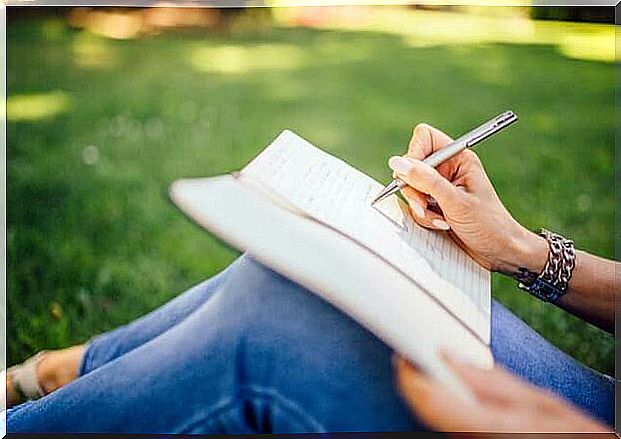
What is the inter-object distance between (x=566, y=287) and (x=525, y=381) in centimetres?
19

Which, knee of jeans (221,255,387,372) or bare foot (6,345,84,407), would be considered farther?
bare foot (6,345,84,407)

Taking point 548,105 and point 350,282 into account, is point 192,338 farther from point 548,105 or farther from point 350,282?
point 548,105

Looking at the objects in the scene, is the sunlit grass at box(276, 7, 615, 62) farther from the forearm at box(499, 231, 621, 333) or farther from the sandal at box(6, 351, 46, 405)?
the sandal at box(6, 351, 46, 405)

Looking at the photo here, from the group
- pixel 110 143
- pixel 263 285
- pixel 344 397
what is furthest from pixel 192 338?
pixel 110 143

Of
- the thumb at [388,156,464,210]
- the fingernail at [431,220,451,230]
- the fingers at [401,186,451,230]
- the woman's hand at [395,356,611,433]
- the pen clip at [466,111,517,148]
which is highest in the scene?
the pen clip at [466,111,517,148]

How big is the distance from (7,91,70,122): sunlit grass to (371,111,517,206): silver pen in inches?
20.9

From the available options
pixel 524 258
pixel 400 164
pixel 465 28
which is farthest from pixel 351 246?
pixel 465 28

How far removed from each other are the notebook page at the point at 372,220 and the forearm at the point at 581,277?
6cm

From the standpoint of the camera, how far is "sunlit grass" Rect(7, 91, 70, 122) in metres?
1.62

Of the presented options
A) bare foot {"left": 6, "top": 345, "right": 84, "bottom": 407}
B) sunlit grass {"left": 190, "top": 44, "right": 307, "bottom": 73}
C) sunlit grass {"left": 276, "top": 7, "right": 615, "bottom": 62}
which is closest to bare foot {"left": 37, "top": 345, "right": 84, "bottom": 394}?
bare foot {"left": 6, "top": 345, "right": 84, "bottom": 407}

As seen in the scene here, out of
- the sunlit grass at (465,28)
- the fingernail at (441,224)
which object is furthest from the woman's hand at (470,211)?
the sunlit grass at (465,28)

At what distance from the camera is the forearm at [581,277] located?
1597 millimetres

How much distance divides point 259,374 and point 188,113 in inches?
17.4

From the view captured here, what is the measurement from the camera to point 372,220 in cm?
157
